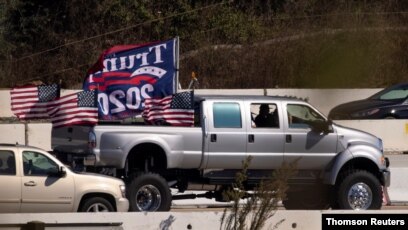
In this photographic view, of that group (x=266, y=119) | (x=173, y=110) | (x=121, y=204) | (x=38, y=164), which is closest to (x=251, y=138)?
(x=266, y=119)

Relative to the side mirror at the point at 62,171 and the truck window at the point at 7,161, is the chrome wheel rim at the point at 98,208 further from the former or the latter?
the truck window at the point at 7,161

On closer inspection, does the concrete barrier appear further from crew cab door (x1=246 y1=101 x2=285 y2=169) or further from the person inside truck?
the person inside truck

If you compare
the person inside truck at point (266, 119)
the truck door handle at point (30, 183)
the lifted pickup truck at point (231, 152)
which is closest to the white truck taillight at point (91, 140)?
the lifted pickup truck at point (231, 152)

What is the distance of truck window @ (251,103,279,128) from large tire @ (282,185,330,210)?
1146 millimetres

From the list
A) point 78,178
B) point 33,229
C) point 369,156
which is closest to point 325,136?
point 369,156

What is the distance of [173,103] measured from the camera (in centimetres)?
1266

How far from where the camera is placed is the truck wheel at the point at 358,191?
13250 mm

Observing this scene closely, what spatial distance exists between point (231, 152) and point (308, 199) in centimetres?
166

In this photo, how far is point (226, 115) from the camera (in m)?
13.2

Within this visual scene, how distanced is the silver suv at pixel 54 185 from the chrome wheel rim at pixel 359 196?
3.70 m

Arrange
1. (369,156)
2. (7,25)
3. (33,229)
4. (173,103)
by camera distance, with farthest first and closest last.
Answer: (369,156), (173,103), (33,229), (7,25)

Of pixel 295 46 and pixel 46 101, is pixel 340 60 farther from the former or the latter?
pixel 46 101

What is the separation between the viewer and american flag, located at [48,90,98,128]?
12062 mm

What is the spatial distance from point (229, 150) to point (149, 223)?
2.97 m
